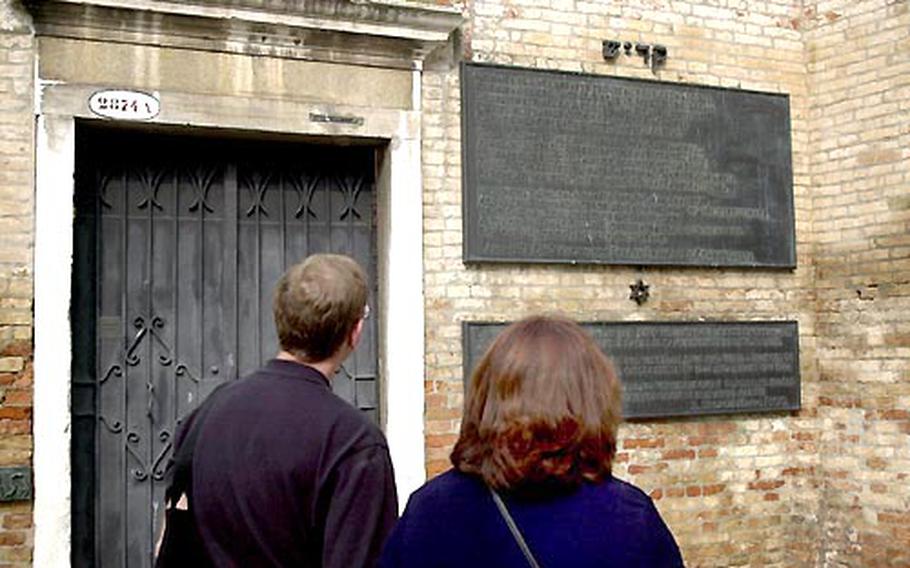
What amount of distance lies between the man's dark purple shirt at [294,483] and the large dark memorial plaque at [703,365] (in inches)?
147

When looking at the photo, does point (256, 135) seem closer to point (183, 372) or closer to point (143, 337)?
point (143, 337)

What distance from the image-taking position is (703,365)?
7172 millimetres

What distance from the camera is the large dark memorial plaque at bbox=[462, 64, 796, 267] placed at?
21.7 feet

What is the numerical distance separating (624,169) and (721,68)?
3.61 feet

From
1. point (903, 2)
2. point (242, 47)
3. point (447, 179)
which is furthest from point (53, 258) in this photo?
point (903, 2)

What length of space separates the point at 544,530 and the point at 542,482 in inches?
3.7

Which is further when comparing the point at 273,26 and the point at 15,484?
the point at 273,26

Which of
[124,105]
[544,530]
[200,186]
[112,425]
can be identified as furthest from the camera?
[200,186]

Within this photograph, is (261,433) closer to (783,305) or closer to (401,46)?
(401,46)

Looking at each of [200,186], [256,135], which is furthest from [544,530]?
[200,186]

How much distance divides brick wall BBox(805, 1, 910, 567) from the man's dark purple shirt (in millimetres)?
5281

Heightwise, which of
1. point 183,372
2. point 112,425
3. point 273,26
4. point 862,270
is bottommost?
point 112,425

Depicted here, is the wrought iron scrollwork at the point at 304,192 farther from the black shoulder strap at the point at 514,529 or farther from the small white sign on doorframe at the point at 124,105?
the black shoulder strap at the point at 514,529

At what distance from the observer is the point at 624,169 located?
701 cm
